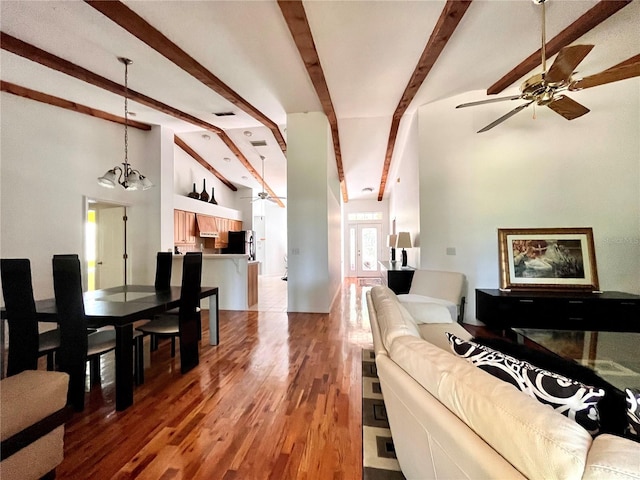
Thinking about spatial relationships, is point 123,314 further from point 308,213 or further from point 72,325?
point 308,213

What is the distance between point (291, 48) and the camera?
3.10 meters

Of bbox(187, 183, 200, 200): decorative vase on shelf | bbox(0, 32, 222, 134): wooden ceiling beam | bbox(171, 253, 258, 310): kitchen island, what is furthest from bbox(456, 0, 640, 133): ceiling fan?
bbox(187, 183, 200, 200): decorative vase on shelf

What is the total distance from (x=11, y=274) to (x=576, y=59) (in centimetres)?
443

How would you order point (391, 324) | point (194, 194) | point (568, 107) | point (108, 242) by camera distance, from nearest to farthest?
point (391, 324)
point (568, 107)
point (108, 242)
point (194, 194)

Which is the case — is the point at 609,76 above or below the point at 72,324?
above

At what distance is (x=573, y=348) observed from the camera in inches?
81.2

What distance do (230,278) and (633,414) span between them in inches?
202

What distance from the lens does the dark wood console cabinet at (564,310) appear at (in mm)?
3156

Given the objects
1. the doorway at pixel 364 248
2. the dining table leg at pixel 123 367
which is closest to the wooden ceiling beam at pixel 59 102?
the dining table leg at pixel 123 367

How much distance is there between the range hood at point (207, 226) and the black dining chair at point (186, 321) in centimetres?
499

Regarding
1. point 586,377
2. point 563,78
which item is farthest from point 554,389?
point 563,78

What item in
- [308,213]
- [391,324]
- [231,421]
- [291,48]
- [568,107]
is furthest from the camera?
[308,213]

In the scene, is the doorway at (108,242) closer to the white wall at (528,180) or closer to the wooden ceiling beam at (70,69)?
the wooden ceiling beam at (70,69)

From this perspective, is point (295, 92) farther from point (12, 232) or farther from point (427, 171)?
point (12, 232)
